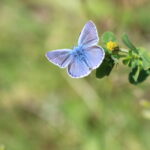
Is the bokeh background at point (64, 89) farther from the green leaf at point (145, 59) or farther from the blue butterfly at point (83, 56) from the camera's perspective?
the blue butterfly at point (83, 56)

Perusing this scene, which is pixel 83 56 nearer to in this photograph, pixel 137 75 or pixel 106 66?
pixel 106 66

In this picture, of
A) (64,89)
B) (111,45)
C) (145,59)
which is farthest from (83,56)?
(64,89)

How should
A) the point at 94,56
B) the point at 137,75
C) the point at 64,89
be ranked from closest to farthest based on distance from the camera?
the point at 94,56 → the point at 137,75 → the point at 64,89

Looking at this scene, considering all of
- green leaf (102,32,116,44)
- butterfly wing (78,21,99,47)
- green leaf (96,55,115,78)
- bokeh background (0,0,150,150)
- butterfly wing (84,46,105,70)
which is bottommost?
butterfly wing (84,46,105,70)

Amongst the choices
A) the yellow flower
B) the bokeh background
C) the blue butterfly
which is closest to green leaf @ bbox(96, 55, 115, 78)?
the yellow flower

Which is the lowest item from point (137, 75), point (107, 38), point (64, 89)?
point (137, 75)

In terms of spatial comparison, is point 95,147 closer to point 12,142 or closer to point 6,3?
point 12,142

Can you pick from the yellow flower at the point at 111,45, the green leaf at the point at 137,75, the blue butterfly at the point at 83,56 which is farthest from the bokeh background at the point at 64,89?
the blue butterfly at the point at 83,56

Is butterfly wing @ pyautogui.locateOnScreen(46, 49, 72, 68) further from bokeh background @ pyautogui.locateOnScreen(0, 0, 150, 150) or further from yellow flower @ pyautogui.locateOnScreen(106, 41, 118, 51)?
bokeh background @ pyautogui.locateOnScreen(0, 0, 150, 150)
